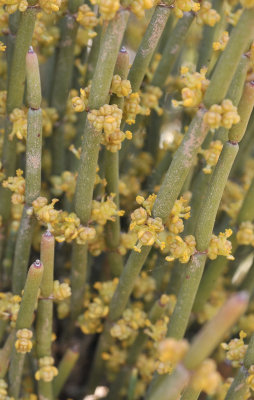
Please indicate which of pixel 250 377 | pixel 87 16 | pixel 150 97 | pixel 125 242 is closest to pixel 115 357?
pixel 125 242

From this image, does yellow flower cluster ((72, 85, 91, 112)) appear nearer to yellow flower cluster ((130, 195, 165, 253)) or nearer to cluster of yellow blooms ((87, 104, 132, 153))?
cluster of yellow blooms ((87, 104, 132, 153))

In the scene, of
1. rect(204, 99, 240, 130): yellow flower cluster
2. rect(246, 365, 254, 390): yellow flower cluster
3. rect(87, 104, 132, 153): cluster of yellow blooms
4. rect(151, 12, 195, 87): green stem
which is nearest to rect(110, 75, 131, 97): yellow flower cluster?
rect(87, 104, 132, 153): cluster of yellow blooms

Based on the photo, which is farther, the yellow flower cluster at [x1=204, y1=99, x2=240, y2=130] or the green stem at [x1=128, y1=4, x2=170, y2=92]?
the green stem at [x1=128, y1=4, x2=170, y2=92]

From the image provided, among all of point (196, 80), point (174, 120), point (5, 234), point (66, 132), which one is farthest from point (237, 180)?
point (196, 80)

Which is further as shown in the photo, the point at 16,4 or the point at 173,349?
the point at 16,4

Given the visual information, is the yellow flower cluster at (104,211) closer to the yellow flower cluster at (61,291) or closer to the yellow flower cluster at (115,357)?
the yellow flower cluster at (61,291)

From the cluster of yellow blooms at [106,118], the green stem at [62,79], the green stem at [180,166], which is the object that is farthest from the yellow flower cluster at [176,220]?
the green stem at [62,79]

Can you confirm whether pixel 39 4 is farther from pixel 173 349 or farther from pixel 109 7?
pixel 173 349
